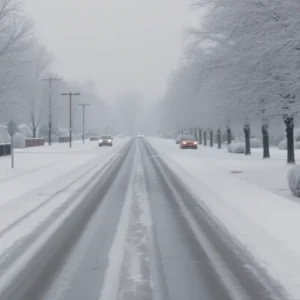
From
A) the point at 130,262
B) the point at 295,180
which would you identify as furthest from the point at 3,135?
the point at 130,262

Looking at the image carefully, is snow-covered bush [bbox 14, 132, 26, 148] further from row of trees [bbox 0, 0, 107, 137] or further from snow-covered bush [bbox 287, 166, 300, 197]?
snow-covered bush [bbox 287, 166, 300, 197]

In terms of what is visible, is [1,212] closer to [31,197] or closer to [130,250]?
[31,197]

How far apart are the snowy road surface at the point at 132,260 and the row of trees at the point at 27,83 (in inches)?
777

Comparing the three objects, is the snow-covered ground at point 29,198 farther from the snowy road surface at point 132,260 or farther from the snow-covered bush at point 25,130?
the snow-covered bush at point 25,130

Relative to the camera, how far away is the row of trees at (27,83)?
1216 inches

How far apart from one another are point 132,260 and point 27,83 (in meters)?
37.5

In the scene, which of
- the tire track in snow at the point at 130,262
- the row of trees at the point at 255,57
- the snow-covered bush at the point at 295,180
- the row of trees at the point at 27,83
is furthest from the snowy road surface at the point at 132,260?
the row of trees at the point at 27,83

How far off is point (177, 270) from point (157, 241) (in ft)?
6.47

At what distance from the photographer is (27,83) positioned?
142 ft

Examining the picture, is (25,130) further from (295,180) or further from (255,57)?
(295,180)

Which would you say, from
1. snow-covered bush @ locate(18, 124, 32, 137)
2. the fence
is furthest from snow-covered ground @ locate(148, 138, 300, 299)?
snow-covered bush @ locate(18, 124, 32, 137)

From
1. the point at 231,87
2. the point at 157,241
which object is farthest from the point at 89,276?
the point at 231,87

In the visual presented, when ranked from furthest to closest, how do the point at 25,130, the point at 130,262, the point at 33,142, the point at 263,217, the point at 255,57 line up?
the point at 25,130
the point at 33,142
the point at 255,57
the point at 263,217
the point at 130,262

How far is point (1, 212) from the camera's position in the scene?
12695 mm
